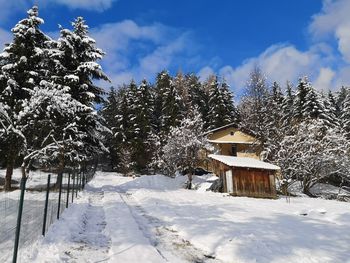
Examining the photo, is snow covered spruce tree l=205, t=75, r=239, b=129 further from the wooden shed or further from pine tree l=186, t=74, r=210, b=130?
the wooden shed

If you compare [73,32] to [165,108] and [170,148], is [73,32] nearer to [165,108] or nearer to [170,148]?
[170,148]

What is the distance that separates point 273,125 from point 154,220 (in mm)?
30420

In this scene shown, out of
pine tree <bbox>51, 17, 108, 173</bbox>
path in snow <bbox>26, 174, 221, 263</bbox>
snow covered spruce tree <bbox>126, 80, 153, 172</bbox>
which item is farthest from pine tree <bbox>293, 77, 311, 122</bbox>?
path in snow <bbox>26, 174, 221, 263</bbox>

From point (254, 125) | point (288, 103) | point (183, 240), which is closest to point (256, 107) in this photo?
point (254, 125)

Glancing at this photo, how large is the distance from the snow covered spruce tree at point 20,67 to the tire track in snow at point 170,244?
1435 cm

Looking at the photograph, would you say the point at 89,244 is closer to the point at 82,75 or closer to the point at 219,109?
the point at 82,75

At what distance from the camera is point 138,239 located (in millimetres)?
9258

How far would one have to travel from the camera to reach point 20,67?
25.1m

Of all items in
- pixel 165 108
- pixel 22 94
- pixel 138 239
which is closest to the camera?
pixel 138 239

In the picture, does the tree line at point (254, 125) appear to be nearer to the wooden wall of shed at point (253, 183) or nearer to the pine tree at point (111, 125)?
the pine tree at point (111, 125)

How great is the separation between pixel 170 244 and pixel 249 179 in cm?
2057

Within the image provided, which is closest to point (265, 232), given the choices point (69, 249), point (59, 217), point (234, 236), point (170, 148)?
point (234, 236)

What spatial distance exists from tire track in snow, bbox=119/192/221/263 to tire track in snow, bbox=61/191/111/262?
48.3 inches

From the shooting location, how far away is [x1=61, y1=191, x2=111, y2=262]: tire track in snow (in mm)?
7520
